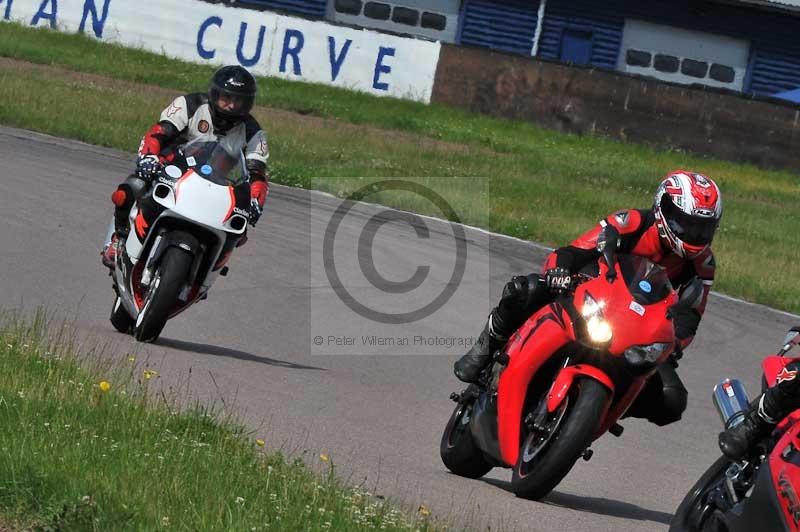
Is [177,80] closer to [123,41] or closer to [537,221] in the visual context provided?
[123,41]

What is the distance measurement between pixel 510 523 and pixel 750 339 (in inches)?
329

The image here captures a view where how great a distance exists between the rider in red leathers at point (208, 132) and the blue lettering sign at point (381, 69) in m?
18.7

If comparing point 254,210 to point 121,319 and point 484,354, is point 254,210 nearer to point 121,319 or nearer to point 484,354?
point 121,319

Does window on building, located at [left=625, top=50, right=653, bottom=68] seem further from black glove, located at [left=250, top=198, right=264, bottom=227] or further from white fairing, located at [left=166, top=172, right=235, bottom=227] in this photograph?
white fairing, located at [left=166, top=172, right=235, bottom=227]

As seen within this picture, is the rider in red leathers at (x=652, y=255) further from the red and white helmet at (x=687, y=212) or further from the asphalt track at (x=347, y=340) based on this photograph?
the asphalt track at (x=347, y=340)

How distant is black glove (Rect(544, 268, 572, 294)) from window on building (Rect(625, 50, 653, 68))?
3430 centimetres

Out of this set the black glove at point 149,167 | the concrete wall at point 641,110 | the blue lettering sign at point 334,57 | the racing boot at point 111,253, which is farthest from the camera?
the blue lettering sign at point 334,57

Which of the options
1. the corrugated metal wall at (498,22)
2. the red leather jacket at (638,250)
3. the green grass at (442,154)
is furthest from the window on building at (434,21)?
the red leather jacket at (638,250)

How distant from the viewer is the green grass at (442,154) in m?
19.5

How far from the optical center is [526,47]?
40.8 metres

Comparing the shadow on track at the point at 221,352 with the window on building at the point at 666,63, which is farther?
the window on building at the point at 666,63

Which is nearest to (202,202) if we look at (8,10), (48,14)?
(48,14)

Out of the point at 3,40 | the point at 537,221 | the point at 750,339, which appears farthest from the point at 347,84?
the point at 750,339

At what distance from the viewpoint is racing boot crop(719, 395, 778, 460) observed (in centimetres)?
576
